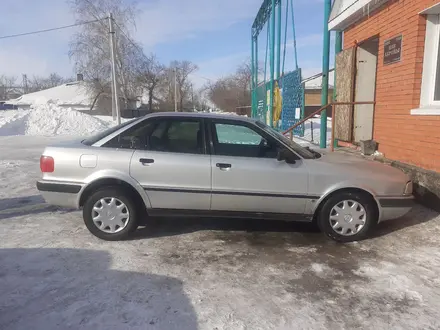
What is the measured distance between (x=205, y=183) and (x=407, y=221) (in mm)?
2963

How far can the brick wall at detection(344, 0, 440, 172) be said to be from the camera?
18.9 feet

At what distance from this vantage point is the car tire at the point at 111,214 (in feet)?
13.9

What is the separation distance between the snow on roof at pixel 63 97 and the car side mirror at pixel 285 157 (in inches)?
2039

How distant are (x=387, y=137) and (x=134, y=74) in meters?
41.2

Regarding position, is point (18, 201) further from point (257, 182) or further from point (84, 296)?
point (257, 182)

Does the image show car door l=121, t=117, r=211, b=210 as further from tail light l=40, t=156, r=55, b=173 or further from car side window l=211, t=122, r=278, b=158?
tail light l=40, t=156, r=55, b=173

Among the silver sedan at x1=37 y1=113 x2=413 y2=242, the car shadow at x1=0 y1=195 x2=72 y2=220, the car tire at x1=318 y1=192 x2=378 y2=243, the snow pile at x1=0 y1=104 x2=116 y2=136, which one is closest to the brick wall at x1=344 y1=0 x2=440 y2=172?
the silver sedan at x1=37 y1=113 x2=413 y2=242

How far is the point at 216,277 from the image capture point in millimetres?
3447

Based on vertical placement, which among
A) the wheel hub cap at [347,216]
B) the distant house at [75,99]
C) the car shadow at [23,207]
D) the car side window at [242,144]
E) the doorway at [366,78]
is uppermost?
the distant house at [75,99]

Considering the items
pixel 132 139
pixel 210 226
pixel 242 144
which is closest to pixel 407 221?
pixel 242 144

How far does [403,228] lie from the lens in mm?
4855

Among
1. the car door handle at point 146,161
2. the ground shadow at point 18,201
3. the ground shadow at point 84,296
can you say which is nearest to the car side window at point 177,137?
the car door handle at point 146,161

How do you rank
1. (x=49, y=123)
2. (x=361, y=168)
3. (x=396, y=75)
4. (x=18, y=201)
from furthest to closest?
(x=49, y=123) → (x=396, y=75) → (x=18, y=201) → (x=361, y=168)

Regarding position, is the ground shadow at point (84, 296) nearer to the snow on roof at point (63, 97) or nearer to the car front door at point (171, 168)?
the car front door at point (171, 168)
